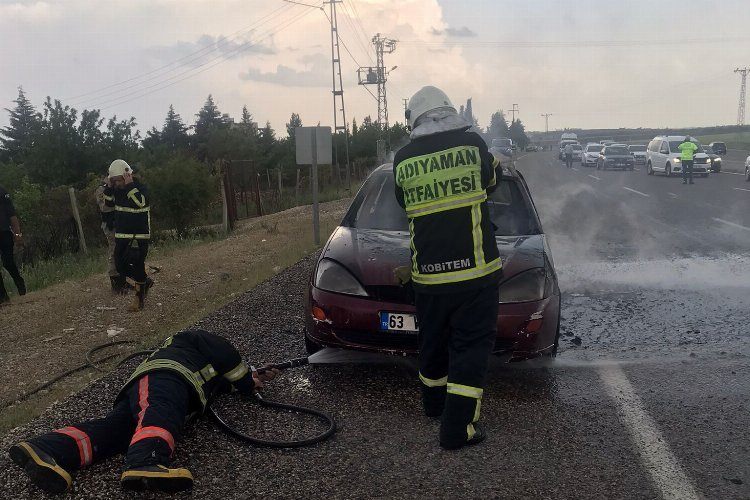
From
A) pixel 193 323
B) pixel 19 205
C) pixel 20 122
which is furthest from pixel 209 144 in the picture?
pixel 193 323

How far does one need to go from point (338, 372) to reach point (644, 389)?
2030mm

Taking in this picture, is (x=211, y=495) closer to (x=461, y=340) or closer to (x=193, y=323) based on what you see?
(x=461, y=340)

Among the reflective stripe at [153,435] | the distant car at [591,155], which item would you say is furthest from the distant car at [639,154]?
the reflective stripe at [153,435]

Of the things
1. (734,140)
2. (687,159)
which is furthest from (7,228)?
(734,140)

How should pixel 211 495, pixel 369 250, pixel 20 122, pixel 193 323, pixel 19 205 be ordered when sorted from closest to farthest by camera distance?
pixel 211 495
pixel 369 250
pixel 193 323
pixel 19 205
pixel 20 122

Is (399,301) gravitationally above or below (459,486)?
above

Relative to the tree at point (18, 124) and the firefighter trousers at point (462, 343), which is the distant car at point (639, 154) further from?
the tree at point (18, 124)

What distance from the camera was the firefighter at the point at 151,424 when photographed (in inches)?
118

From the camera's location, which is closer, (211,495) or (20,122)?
(211,495)

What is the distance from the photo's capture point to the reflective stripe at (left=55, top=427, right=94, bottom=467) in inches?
127

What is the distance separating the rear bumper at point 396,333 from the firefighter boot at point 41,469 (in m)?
1.84

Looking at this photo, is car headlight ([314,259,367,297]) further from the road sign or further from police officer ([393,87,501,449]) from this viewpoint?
the road sign

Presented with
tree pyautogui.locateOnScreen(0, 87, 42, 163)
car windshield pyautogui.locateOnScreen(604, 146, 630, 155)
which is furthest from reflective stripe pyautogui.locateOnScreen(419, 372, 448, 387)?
tree pyautogui.locateOnScreen(0, 87, 42, 163)

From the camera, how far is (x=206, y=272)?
36.0 feet
